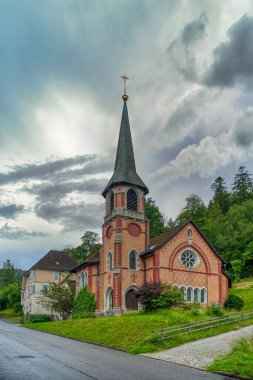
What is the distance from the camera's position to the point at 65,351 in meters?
20.4

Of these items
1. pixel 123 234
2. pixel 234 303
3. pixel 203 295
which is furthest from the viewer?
pixel 123 234

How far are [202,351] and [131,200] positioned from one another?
27441mm

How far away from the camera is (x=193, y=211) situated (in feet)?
277

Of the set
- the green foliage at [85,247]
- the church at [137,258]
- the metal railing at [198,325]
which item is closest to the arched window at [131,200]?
the church at [137,258]

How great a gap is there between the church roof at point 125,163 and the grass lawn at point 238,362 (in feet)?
95.7

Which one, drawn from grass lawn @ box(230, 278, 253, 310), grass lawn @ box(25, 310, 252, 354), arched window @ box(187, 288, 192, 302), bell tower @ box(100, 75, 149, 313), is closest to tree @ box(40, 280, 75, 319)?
bell tower @ box(100, 75, 149, 313)

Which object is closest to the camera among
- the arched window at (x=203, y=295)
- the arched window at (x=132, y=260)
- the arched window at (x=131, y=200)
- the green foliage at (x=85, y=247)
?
the arched window at (x=203, y=295)

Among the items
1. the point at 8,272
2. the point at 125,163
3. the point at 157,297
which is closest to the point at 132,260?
the point at 157,297

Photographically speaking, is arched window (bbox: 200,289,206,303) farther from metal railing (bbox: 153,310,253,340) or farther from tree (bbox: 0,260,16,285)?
tree (bbox: 0,260,16,285)

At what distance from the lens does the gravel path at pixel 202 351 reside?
17.5m

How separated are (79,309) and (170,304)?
17.1m

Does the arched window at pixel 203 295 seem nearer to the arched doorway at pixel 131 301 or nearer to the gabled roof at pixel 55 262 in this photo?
the arched doorway at pixel 131 301

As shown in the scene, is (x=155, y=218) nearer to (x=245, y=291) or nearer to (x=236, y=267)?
(x=236, y=267)

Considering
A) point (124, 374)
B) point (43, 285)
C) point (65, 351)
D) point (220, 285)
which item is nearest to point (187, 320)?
point (65, 351)
